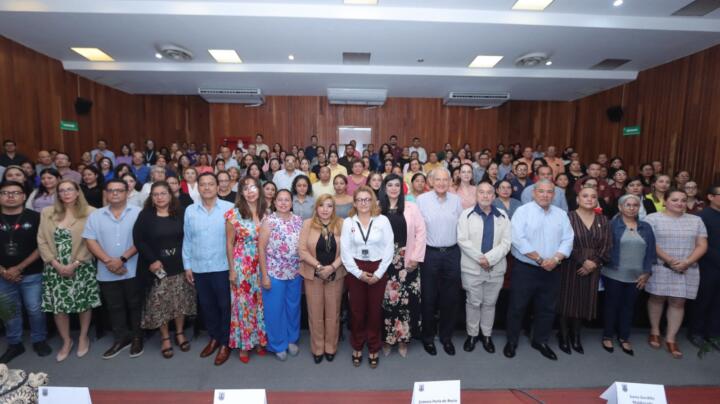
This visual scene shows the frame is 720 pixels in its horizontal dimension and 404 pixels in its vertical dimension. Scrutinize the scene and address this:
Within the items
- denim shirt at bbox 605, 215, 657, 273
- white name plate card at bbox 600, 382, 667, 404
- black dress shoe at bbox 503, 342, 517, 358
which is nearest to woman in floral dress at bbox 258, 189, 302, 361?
black dress shoe at bbox 503, 342, 517, 358

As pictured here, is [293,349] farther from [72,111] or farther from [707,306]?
[72,111]

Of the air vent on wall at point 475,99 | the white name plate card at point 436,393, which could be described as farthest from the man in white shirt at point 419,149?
the white name plate card at point 436,393

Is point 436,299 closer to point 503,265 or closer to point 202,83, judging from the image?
point 503,265

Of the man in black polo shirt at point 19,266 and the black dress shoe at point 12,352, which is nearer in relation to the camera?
the man in black polo shirt at point 19,266

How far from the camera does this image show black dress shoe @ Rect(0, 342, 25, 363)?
9.91 ft

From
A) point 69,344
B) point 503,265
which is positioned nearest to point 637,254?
point 503,265

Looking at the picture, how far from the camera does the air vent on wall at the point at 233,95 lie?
8.98 metres

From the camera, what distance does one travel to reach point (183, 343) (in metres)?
3.19

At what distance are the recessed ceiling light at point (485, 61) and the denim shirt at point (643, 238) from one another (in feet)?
16.7

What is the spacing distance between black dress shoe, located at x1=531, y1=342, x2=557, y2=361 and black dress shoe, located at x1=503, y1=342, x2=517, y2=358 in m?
0.23

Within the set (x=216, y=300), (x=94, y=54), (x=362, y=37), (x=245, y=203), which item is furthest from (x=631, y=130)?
(x=94, y=54)

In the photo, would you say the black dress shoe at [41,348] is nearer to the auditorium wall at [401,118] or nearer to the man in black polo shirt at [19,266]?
the man in black polo shirt at [19,266]

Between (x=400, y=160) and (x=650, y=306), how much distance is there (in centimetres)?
612

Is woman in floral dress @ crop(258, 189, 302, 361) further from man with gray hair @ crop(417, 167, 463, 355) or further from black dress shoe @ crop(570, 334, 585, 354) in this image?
black dress shoe @ crop(570, 334, 585, 354)
